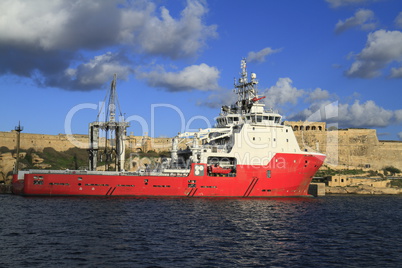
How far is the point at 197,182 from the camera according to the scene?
107 feet

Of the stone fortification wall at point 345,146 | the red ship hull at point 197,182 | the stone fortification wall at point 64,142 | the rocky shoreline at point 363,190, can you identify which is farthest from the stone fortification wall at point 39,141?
the rocky shoreline at point 363,190

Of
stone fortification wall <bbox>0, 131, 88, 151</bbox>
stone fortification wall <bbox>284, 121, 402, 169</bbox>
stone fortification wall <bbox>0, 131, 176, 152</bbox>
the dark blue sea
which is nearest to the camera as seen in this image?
the dark blue sea

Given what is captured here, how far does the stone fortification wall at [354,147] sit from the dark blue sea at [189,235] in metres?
36.6

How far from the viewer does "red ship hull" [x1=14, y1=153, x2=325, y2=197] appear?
30.7 m

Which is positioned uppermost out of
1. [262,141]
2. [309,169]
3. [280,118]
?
[280,118]

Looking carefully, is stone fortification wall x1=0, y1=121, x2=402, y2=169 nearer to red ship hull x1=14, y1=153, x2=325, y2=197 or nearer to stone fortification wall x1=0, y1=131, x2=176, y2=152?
stone fortification wall x1=0, y1=131, x2=176, y2=152

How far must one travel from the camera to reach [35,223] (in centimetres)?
2038

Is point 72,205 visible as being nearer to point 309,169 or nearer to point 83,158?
point 309,169

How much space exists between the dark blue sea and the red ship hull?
1626 mm

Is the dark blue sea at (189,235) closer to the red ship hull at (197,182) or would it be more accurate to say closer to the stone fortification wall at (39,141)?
the red ship hull at (197,182)

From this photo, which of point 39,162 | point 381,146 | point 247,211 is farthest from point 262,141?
point 381,146

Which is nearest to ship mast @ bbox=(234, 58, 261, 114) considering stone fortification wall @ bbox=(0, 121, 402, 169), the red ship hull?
the red ship hull

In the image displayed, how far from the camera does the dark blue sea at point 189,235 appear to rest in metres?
14.6

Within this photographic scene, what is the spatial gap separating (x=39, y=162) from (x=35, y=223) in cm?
3112
